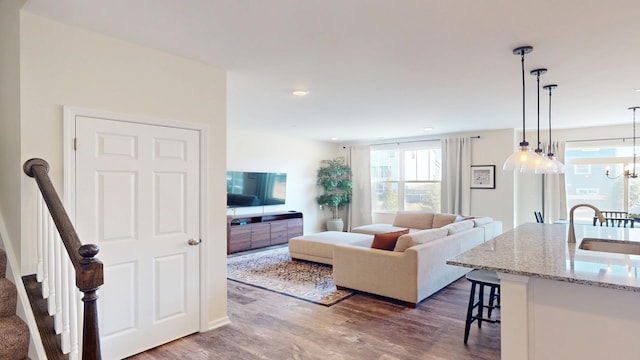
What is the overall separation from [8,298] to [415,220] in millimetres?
6405

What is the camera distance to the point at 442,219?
268 inches

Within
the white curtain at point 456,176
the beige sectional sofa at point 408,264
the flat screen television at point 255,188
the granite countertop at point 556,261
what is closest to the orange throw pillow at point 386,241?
the beige sectional sofa at point 408,264

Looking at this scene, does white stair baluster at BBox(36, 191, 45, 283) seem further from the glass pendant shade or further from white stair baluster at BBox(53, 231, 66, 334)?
the glass pendant shade

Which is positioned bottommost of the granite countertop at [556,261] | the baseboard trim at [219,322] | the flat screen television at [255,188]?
the baseboard trim at [219,322]

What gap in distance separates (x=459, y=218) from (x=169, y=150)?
5346 millimetres

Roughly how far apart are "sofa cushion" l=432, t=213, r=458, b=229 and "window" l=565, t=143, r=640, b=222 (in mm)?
2441

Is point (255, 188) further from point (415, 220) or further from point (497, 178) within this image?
point (497, 178)

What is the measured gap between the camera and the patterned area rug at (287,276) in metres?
4.34

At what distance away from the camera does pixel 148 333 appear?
2.87m

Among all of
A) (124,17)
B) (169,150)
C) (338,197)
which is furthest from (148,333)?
(338,197)

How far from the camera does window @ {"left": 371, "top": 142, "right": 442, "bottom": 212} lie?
27.1 feet

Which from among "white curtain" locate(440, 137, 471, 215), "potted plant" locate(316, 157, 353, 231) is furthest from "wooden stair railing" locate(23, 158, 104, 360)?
"potted plant" locate(316, 157, 353, 231)

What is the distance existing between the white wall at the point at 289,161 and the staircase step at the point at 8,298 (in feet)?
16.9

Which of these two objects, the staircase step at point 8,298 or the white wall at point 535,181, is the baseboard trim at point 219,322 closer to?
the staircase step at point 8,298
